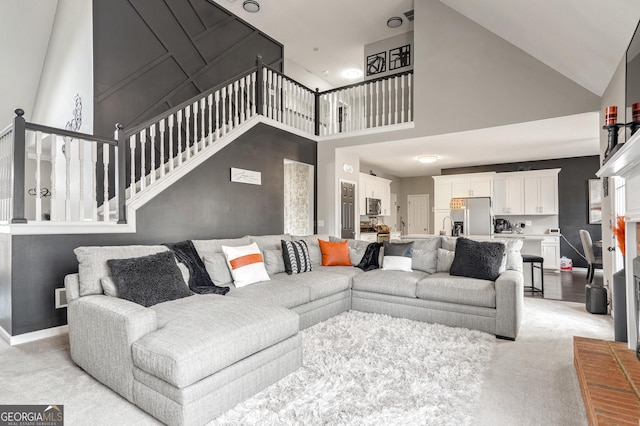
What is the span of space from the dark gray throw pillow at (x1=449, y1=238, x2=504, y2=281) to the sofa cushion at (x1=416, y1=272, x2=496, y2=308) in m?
0.10

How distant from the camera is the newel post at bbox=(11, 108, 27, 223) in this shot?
2.93 meters

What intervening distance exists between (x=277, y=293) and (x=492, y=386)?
6.18 ft

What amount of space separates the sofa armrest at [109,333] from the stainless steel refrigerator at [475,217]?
7201 mm

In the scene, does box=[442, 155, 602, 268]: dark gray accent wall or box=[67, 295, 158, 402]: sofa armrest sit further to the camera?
box=[442, 155, 602, 268]: dark gray accent wall

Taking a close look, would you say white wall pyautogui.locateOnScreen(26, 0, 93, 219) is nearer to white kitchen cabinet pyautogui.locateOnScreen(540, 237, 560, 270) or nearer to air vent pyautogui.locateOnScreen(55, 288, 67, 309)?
air vent pyautogui.locateOnScreen(55, 288, 67, 309)

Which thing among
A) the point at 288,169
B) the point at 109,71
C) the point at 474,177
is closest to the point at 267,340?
the point at 109,71

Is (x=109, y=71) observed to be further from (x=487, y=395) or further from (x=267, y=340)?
(x=487, y=395)

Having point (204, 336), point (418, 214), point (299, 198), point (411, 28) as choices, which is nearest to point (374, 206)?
point (299, 198)

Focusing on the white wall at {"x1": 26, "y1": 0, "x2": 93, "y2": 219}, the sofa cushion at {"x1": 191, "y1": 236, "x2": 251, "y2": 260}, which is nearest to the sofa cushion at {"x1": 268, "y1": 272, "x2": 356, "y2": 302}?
the sofa cushion at {"x1": 191, "y1": 236, "x2": 251, "y2": 260}

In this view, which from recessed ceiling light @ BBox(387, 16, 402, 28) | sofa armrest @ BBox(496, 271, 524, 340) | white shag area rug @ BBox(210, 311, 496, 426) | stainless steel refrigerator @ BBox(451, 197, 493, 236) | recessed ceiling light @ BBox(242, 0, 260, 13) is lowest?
white shag area rug @ BBox(210, 311, 496, 426)

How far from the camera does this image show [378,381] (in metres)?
2.29

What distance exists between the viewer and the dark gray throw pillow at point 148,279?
97.9 inches

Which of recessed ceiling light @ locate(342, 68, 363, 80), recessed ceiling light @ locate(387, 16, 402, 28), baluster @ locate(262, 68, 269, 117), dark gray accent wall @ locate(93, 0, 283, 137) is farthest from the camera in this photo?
recessed ceiling light @ locate(342, 68, 363, 80)

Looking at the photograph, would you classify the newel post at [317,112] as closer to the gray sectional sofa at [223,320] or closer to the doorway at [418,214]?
the gray sectional sofa at [223,320]
